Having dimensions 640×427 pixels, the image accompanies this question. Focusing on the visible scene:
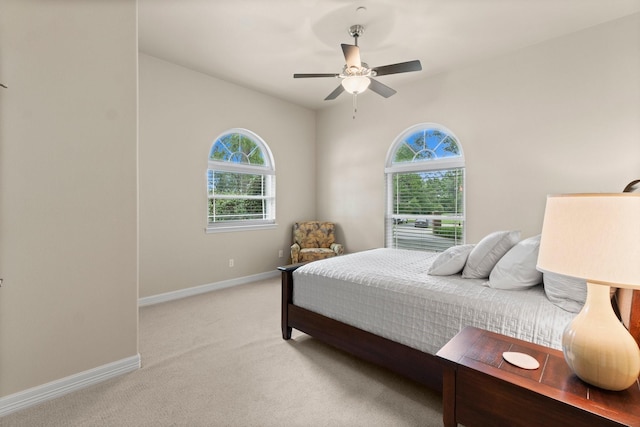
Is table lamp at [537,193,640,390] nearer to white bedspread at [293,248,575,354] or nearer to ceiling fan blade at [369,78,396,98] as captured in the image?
white bedspread at [293,248,575,354]

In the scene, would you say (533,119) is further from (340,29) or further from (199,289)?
(199,289)

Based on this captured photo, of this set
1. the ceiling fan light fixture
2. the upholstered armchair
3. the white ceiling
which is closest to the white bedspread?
the ceiling fan light fixture

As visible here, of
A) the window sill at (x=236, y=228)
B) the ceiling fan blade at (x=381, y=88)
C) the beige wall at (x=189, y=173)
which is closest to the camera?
the ceiling fan blade at (x=381, y=88)

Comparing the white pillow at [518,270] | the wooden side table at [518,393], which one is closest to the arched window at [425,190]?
the white pillow at [518,270]

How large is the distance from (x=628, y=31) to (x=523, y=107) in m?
0.97

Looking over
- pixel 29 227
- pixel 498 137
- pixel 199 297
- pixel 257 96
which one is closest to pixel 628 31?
pixel 498 137

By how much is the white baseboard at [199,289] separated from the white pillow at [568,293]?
378 cm

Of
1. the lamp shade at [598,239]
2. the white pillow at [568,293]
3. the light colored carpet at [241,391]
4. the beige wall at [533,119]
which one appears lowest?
the light colored carpet at [241,391]

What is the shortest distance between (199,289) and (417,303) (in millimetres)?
3164

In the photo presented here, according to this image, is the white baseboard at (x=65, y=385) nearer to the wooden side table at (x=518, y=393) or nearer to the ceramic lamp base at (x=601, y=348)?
the wooden side table at (x=518, y=393)

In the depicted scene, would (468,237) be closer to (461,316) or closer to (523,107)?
(523,107)

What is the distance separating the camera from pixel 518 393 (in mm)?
1086

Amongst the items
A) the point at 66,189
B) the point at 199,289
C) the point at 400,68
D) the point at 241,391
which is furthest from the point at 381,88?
the point at 199,289

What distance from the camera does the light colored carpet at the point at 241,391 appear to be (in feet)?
5.62
